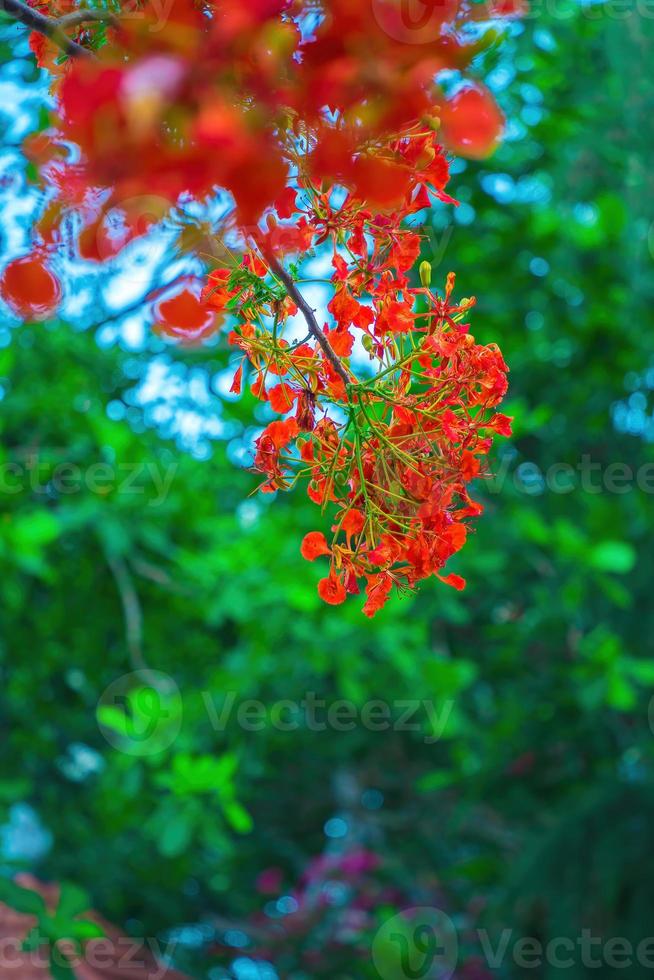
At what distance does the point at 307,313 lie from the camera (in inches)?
15.7

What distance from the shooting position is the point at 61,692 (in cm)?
260

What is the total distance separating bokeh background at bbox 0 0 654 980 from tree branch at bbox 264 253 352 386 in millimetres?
1259

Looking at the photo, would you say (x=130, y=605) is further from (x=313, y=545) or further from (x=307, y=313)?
(x=307, y=313)

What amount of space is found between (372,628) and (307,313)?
5.47 feet

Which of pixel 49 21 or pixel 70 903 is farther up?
pixel 49 21

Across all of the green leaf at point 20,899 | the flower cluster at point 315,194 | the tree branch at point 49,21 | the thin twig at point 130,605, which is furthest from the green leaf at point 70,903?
the tree branch at point 49,21

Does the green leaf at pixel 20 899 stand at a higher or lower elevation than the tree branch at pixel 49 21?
lower

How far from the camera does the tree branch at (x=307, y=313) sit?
0.39 metres

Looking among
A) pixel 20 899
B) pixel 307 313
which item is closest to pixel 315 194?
pixel 307 313

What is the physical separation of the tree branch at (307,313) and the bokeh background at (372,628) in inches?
49.6

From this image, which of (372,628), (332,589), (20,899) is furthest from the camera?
(372,628)

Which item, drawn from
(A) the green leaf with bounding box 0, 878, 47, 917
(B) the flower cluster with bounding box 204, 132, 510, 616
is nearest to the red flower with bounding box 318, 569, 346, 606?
(B) the flower cluster with bounding box 204, 132, 510, 616

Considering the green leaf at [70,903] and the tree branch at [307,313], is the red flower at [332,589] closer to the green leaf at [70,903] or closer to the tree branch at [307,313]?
the tree branch at [307,313]

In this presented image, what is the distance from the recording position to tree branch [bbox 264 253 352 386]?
0.39 meters
